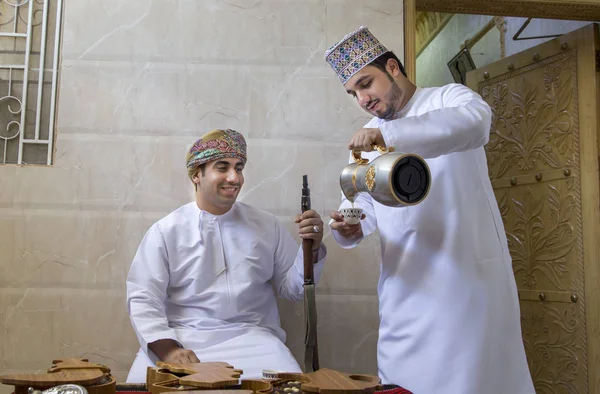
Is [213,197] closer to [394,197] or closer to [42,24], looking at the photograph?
[394,197]

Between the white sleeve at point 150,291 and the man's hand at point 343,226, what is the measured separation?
0.82 metres

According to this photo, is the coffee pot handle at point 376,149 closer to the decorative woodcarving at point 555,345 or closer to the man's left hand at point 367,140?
the man's left hand at point 367,140

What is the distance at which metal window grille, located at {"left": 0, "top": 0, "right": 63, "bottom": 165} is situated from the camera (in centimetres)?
350

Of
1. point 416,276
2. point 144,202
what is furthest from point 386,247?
point 144,202

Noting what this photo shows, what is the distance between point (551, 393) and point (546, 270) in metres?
0.81

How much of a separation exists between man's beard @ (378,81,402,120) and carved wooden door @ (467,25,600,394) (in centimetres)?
202

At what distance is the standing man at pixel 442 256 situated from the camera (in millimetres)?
2100

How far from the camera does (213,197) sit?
300 centimetres

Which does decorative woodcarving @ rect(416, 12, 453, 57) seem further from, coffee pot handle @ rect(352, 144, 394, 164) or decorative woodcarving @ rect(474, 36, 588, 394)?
coffee pot handle @ rect(352, 144, 394, 164)

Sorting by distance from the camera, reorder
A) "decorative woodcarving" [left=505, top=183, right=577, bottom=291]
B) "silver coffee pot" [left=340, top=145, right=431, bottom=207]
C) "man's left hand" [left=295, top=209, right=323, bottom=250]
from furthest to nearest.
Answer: "decorative woodcarving" [left=505, top=183, right=577, bottom=291] < "man's left hand" [left=295, top=209, right=323, bottom=250] < "silver coffee pot" [left=340, top=145, right=431, bottom=207]

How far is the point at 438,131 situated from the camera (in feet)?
6.72

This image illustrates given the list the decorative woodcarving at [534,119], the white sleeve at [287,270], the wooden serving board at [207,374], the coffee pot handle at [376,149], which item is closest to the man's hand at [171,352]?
the white sleeve at [287,270]

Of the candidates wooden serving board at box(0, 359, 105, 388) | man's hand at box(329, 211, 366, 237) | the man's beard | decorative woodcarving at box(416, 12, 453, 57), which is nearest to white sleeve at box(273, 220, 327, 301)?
man's hand at box(329, 211, 366, 237)

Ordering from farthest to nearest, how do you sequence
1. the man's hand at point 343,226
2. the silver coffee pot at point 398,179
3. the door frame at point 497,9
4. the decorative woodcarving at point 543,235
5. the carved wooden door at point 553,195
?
the decorative woodcarving at point 543,235 < the carved wooden door at point 553,195 < the door frame at point 497,9 < the man's hand at point 343,226 < the silver coffee pot at point 398,179
